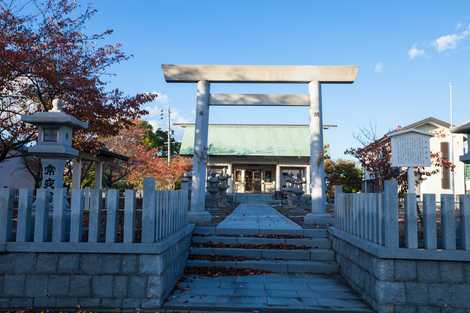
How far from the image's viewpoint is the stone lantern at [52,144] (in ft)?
19.8

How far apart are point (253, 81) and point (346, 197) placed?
5.06 meters

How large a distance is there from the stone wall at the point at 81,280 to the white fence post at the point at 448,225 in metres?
3.48

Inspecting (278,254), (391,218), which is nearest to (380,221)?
(391,218)

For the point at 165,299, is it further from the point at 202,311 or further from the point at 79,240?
the point at 79,240

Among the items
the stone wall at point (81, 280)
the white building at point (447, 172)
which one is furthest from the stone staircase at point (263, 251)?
the white building at point (447, 172)

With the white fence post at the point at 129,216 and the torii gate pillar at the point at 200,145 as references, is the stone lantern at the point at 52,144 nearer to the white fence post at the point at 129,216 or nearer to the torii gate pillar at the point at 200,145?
the white fence post at the point at 129,216

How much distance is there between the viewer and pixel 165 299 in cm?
455

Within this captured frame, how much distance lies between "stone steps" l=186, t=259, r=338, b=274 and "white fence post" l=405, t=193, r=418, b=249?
7.68ft

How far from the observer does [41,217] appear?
445 cm

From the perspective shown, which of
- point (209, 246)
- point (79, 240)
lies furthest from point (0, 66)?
point (209, 246)

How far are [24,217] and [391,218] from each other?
4.58 m

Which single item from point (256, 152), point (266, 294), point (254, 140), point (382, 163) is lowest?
point (266, 294)

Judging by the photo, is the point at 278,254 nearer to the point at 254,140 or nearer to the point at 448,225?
the point at 448,225

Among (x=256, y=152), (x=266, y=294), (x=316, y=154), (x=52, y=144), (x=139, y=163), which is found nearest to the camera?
(x=266, y=294)
